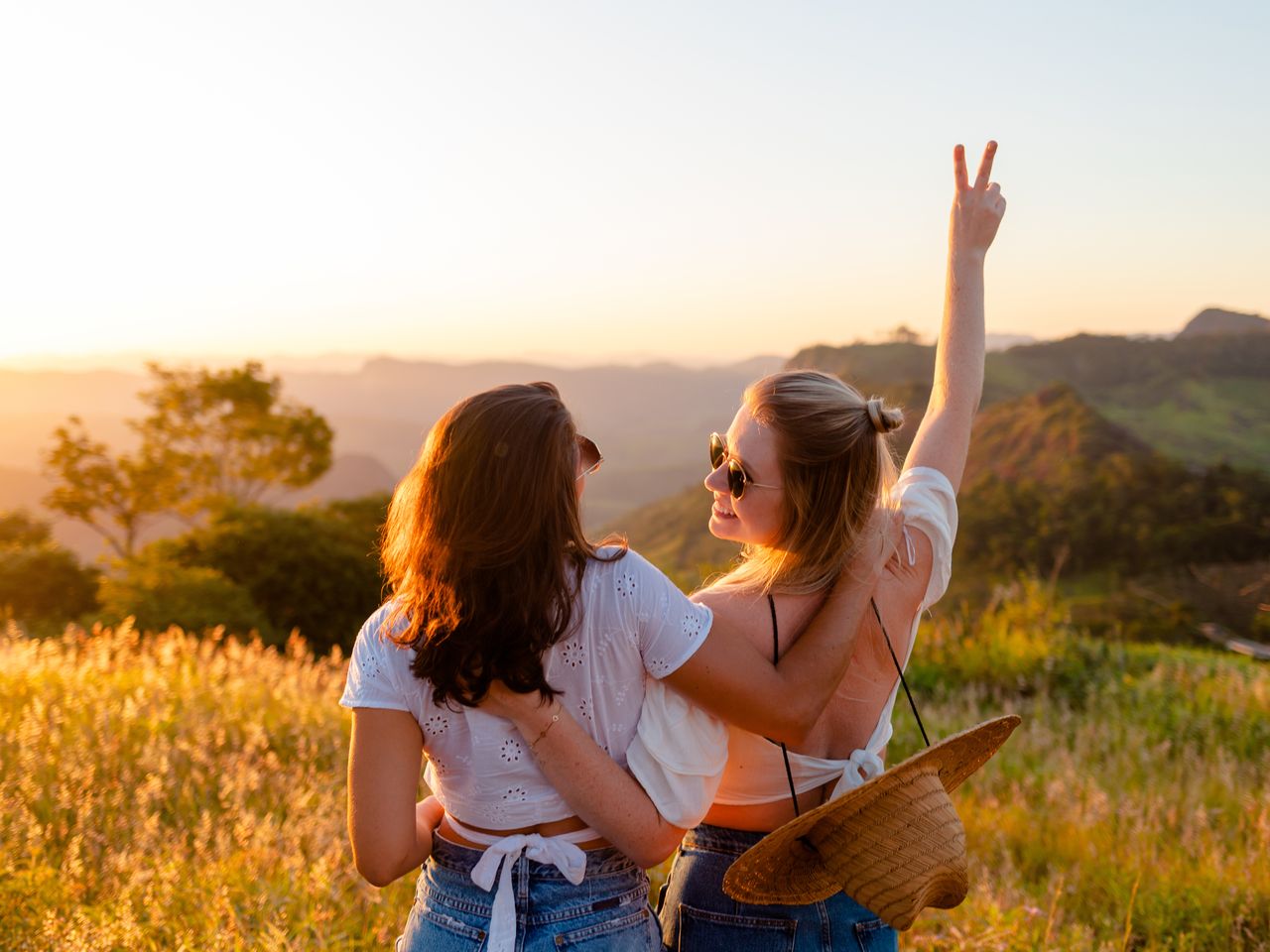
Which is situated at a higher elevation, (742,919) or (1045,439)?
(742,919)

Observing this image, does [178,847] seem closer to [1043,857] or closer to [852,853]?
[852,853]

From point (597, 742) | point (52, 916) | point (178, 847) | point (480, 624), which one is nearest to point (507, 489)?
point (480, 624)

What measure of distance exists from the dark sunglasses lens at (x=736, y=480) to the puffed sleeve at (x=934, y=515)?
388 millimetres

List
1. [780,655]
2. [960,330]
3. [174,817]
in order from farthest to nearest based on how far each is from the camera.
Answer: [174,817] → [960,330] → [780,655]

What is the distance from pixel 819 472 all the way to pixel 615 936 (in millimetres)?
943

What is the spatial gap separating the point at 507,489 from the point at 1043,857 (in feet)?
12.8

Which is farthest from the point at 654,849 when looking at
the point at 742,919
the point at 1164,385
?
the point at 1164,385

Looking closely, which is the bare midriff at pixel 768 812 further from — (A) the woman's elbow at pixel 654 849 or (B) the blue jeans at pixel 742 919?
(A) the woman's elbow at pixel 654 849

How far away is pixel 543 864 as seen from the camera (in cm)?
180

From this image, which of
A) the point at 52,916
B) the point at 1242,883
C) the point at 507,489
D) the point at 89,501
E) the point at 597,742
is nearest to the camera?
the point at 507,489

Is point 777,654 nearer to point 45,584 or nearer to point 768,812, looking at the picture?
point 768,812

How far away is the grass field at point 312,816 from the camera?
3.11m

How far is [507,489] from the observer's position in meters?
1.67

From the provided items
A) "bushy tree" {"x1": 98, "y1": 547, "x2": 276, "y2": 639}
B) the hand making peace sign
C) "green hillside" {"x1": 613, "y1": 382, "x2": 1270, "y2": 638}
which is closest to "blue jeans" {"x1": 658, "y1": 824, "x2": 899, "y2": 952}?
the hand making peace sign
